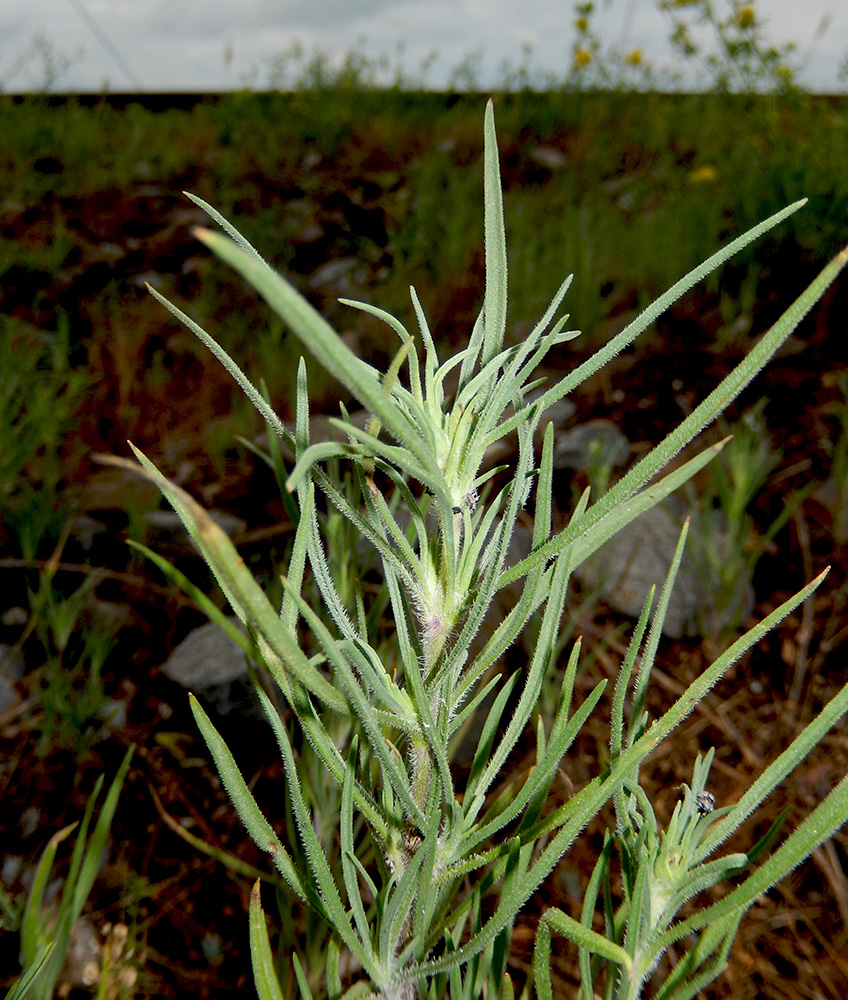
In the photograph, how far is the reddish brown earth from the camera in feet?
2.56

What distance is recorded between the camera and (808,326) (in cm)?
168

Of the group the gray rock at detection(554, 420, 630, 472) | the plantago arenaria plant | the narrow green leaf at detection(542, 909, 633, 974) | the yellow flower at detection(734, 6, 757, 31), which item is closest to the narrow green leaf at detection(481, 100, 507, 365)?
the plantago arenaria plant

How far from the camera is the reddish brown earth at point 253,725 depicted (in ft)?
2.56

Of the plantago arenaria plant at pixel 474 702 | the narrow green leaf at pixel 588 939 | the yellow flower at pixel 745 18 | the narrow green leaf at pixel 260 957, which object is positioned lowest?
the narrow green leaf at pixel 260 957

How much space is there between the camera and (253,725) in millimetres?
999

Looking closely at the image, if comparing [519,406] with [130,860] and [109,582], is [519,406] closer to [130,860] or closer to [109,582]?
[130,860]

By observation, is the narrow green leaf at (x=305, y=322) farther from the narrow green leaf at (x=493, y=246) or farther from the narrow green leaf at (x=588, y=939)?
the narrow green leaf at (x=588, y=939)

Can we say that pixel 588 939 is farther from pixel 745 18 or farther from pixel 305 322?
pixel 745 18

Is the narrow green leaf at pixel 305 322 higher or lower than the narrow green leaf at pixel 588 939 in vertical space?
higher

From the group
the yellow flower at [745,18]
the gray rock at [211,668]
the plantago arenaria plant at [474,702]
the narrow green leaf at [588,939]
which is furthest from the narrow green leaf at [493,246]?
the yellow flower at [745,18]

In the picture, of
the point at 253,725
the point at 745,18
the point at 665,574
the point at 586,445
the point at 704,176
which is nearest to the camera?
the point at 253,725

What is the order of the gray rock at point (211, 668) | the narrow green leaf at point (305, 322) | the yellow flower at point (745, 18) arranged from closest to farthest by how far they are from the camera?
the narrow green leaf at point (305, 322) < the gray rock at point (211, 668) < the yellow flower at point (745, 18)

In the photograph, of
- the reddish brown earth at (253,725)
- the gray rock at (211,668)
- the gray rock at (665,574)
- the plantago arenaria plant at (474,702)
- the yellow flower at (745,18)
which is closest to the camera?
the plantago arenaria plant at (474,702)

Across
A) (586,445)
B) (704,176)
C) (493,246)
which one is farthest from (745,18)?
(493,246)
